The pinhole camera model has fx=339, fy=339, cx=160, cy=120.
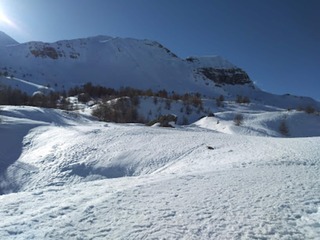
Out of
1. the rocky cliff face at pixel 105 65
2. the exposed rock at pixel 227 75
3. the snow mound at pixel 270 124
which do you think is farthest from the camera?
the exposed rock at pixel 227 75

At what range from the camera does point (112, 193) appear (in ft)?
19.0

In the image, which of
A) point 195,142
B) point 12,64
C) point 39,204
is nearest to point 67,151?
point 195,142

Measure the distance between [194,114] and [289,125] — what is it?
293 inches

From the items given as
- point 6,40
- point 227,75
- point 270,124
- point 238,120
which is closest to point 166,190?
point 238,120

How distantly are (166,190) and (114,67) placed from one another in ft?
175

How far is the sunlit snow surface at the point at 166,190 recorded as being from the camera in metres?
4.39

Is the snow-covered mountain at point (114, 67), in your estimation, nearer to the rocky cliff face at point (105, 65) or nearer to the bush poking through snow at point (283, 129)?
the rocky cliff face at point (105, 65)

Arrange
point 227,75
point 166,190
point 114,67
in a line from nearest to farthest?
point 166,190, point 114,67, point 227,75

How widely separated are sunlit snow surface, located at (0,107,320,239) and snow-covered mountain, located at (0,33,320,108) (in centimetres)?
3436

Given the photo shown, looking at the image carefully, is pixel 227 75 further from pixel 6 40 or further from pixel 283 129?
pixel 283 129

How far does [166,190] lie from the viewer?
5.88 m

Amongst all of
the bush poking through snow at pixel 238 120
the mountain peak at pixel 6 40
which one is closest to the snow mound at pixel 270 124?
the bush poking through snow at pixel 238 120

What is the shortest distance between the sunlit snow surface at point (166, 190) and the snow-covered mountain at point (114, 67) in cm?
3436

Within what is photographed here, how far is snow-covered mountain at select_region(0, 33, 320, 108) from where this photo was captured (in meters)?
50.7
